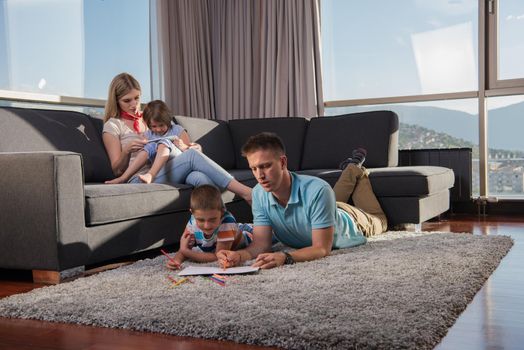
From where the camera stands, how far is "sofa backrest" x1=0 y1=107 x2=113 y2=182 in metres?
3.04

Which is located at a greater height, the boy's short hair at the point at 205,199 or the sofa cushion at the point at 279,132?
the sofa cushion at the point at 279,132

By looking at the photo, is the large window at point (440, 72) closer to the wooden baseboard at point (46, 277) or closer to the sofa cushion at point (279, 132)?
the sofa cushion at point (279, 132)

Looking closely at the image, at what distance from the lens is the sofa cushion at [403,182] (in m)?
3.71

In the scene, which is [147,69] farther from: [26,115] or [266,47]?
[26,115]

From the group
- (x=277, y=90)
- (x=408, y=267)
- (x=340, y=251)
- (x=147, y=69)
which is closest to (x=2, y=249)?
(x=340, y=251)

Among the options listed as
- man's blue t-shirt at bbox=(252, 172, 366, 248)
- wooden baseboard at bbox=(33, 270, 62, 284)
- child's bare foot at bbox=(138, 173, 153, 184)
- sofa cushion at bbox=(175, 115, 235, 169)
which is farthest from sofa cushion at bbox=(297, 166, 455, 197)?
wooden baseboard at bbox=(33, 270, 62, 284)

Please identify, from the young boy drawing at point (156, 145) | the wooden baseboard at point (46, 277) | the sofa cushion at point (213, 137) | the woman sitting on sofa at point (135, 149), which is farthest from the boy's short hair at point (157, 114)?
the wooden baseboard at point (46, 277)

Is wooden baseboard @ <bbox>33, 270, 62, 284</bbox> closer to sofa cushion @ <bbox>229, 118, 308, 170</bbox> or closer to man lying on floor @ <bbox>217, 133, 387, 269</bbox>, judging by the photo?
man lying on floor @ <bbox>217, 133, 387, 269</bbox>

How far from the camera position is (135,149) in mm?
3455

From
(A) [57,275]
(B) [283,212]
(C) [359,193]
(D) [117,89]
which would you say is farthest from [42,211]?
(C) [359,193]

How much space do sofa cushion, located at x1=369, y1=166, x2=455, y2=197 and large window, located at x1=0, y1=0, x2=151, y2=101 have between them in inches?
89.7

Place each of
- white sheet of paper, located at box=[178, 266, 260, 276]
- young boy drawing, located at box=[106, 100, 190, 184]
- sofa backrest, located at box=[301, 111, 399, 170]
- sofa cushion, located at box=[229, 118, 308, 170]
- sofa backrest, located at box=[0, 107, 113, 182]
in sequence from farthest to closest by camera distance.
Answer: sofa cushion, located at box=[229, 118, 308, 170]
sofa backrest, located at box=[301, 111, 399, 170]
young boy drawing, located at box=[106, 100, 190, 184]
sofa backrest, located at box=[0, 107, 113, 182]
white sheet of paper, located at box=[178, 266, 260, 276]

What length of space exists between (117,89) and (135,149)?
1.31 feet

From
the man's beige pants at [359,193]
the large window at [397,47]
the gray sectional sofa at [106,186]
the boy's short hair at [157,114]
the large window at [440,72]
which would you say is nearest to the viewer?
the gray sectional sofa at [106,186]
